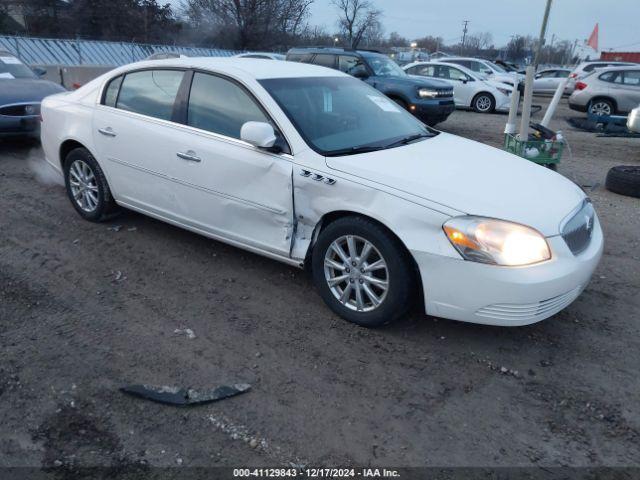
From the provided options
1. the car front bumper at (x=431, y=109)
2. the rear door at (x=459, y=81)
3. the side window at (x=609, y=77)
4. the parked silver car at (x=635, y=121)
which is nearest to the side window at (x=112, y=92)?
the car front bumper at (x=431, y=109)

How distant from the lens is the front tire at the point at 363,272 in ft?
10.9

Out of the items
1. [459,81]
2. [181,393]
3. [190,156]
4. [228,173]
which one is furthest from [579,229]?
[459,81]

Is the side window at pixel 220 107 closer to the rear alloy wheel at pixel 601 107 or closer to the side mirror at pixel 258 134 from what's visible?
the side mirror at pixel 258 134

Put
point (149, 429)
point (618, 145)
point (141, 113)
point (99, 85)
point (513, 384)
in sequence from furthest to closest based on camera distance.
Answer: point (618, 145) < point (99, 85) < point (141, 113) < point (513, 384) < point (149, 429)

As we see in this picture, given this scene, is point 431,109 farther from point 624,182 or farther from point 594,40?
point 624,182

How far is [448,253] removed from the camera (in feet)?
10.2

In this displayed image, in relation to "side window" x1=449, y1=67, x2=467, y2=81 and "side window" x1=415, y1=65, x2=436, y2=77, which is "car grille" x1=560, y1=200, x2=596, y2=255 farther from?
"side window" x1=449, y1=67, x2=467, y2=81

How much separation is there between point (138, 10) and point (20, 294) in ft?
126

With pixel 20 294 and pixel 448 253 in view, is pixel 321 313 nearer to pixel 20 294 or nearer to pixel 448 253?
pixel 448 253

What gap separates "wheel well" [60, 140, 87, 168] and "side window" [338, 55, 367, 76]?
7.96 m

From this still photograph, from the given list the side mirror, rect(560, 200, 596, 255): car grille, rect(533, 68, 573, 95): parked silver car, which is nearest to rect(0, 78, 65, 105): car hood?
the side mirror

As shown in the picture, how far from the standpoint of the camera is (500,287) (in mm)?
3039

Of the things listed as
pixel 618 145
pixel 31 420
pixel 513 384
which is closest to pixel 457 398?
pixel 513 384

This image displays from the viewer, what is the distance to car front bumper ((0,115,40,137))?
8.07m
